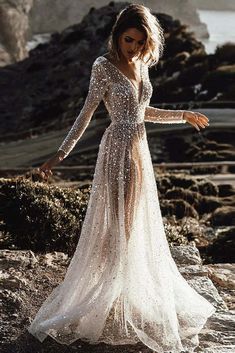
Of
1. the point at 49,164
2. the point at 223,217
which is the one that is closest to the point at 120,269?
the point at 49,164

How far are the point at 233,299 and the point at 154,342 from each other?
145 centimetres

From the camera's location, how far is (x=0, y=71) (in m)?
45.0

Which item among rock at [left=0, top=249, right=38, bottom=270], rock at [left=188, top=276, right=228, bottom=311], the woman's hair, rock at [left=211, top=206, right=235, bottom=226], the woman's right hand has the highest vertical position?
the woman's hair

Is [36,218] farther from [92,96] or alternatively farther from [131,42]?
[131,42]

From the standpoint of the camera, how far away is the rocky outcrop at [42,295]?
3822 mm

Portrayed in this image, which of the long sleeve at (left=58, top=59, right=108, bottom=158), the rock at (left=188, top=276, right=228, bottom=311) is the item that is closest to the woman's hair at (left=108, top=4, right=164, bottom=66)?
the long sleeve at (left=58, top=59, right=108, bottom=158)

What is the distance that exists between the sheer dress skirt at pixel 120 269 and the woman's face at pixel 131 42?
1.19 ft

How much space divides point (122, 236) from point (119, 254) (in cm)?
9

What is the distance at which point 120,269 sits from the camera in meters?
3.86

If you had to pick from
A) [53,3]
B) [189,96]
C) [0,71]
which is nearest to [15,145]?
[189,96]

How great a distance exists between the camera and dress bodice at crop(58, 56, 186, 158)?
12.5 feet

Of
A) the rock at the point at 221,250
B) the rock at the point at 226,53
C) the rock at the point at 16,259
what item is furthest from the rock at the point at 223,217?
the rock at the point at 226,53

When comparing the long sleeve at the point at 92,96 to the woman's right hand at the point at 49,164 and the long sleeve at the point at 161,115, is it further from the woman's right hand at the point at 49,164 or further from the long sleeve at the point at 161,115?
the long sleeve at the point at 161,115

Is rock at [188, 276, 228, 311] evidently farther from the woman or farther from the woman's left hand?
the woman's left hand
